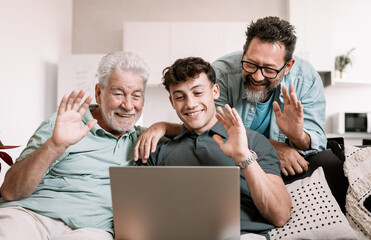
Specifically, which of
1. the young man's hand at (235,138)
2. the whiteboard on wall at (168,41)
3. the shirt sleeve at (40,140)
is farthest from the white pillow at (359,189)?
the whiteboard on wall at (168,41)

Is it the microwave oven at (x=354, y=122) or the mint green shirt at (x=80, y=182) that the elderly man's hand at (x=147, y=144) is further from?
the microwave oven at (x=354, y=122)

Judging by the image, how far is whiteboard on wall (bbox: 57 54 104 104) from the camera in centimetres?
384

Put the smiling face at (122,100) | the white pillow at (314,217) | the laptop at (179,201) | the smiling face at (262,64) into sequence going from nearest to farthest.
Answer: the laptop at (179,201) < the white pillow at (314,217) < the smiling face at (122,100) < the smiling face at (262,64)

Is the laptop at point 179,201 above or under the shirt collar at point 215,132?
under

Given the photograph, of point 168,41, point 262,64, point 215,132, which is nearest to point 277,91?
point 262,64

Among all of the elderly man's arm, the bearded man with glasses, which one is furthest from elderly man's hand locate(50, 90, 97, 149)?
the bearded man with glasses

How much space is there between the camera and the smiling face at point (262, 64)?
5.61 feet

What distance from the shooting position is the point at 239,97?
198 centimetres

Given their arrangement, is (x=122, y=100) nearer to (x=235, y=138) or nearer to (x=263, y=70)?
(x=235, y=138)

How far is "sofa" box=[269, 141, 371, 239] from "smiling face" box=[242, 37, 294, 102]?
450mm

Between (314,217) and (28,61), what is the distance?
326cm

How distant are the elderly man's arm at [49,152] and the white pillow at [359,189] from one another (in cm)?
121

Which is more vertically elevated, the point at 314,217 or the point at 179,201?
the point at 179,201

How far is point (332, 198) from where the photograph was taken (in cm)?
146
